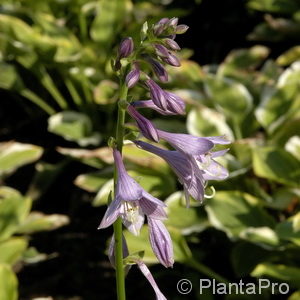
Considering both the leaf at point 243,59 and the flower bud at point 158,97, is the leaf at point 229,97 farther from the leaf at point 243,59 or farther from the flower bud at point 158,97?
the flower bud at point 158,97

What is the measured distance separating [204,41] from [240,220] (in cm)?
268

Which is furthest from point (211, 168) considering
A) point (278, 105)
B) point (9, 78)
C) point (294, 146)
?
point (9, 78)

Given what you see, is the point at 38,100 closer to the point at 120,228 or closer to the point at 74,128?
the point at 74,128

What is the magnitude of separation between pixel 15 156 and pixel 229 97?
1.40m

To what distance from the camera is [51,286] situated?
3508 millimetres

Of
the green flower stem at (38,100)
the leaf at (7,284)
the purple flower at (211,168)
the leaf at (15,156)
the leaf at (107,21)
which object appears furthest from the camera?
the leaf at (107,21)

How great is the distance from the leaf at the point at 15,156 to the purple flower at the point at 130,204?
2.13m

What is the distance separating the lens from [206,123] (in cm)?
348

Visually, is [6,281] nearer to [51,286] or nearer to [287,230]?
[51,286]

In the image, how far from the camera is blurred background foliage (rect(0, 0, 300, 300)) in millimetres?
3045

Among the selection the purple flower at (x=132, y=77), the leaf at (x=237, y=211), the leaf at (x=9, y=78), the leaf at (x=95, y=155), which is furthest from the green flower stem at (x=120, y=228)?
the leaf at (x=9, y=78)

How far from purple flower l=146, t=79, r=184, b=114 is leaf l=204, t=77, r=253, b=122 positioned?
2.27m

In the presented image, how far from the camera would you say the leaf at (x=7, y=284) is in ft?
8.18

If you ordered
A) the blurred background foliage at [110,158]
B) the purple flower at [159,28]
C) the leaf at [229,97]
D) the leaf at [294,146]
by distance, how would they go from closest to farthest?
the purple flower at [159,28] < the blurred background foliage at [110,158] < the leaf at [294,146] < the leaf at [229,97]
